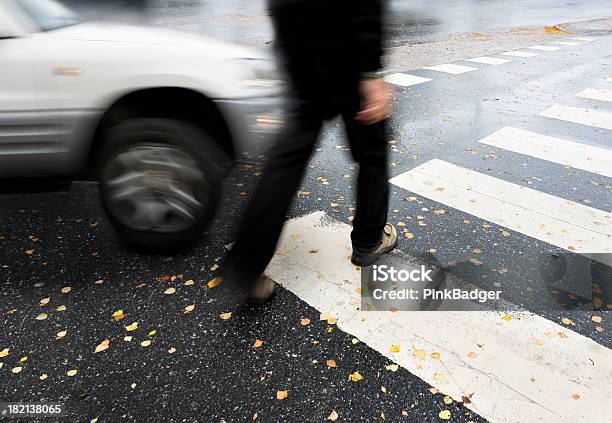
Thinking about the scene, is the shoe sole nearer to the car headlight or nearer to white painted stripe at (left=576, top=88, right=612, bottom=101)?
the car headlight

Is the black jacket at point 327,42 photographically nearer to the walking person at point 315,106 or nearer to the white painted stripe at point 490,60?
the walking person at point 315,106

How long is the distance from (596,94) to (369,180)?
643 cm

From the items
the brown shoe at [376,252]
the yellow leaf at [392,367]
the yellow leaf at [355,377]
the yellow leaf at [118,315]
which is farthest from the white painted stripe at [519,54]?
the yellow leaf at [118,315]

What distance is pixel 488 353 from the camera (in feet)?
8.50

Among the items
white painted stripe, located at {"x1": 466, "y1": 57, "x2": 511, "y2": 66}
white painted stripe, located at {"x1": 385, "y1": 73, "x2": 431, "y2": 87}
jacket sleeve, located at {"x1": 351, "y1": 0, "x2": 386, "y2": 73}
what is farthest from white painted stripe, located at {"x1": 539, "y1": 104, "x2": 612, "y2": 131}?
jacket sleeve, located at {"x1": 351, "y1": 0, "x2": 386, "y2": 73}

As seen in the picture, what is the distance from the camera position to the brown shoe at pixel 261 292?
2938 mm

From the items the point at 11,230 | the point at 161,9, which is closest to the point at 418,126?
the point at 11,230

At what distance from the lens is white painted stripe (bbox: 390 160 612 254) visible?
3.71 metres

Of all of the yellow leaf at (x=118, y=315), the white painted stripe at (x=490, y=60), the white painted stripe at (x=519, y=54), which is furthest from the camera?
the white painted stripe at (x=519, y=54)

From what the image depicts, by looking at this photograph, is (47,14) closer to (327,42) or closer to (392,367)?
(327,42)

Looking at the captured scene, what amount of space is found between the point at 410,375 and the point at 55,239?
2761 millimetres

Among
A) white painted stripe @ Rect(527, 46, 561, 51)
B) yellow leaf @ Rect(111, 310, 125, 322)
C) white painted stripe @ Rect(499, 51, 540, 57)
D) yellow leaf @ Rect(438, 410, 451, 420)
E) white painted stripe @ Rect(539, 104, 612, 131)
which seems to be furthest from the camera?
white painted stripe @ Rect(527, 46, 561, 51)

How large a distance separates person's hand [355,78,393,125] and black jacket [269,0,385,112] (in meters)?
0.06

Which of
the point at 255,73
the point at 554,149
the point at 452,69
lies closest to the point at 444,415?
the point at 255,73
